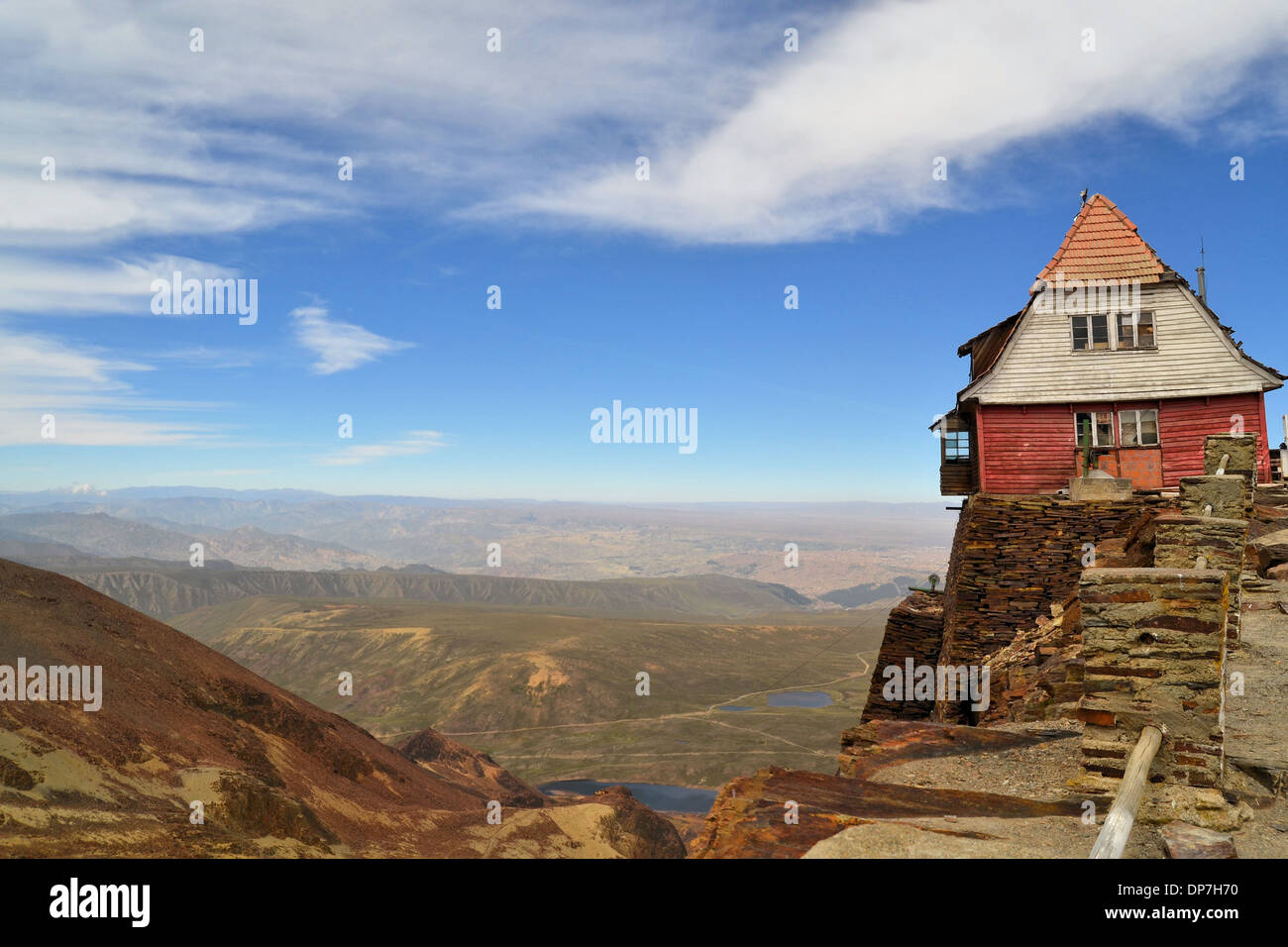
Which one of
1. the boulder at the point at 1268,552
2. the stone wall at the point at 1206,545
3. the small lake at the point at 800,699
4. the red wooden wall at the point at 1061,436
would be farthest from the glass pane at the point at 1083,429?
the small lake at the point at 800,699

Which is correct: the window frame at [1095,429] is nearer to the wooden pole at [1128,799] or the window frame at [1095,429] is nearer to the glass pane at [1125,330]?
the glass pane at [1125,330]

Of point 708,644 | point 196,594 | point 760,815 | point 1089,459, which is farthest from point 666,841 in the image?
point 196,594

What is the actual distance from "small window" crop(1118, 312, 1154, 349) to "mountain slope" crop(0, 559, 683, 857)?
744 inches

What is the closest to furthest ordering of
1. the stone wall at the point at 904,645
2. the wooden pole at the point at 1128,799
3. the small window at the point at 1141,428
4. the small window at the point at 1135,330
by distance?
1. the wooden pole at the point at 1128,799
2. the small window at the point at 1141,428
3. the small window at the point at 1135,330
4. the stone wall at the point at 904,645

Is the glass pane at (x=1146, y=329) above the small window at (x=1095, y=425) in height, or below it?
above

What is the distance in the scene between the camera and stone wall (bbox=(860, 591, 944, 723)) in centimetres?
2078

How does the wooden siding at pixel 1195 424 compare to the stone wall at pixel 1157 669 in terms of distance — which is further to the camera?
the wooden siding at pixel 1195 424

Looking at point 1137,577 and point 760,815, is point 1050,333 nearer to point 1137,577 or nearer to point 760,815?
point 1137,577

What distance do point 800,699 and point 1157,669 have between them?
75.2m

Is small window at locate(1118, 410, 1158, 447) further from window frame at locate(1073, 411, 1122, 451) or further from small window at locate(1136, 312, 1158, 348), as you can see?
small window at locate(1136, 312, 1158, 348)

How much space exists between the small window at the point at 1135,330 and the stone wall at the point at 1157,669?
1751cm

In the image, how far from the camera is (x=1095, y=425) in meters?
20.3

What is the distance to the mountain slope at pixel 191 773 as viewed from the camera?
10023 millimetres

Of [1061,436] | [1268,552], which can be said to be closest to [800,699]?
[1061,436]
